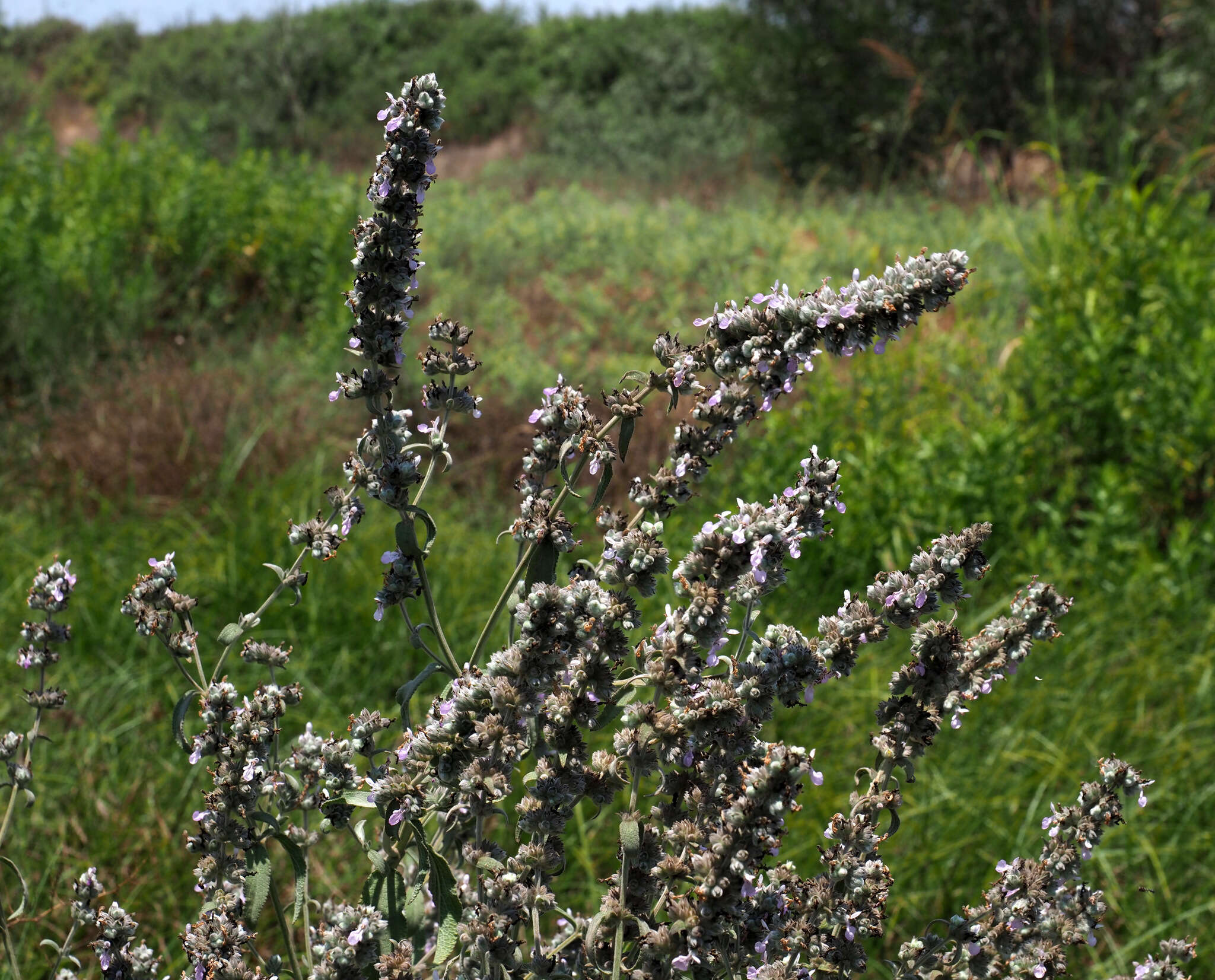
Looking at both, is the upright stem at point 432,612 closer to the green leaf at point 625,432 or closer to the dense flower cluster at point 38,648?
the green leaf at point 625,432

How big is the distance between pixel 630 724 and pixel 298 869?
453mm

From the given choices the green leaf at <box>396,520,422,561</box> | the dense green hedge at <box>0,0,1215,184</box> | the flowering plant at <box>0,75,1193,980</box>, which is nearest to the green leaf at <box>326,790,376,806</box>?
the flowering plant at <box>0,75,1193,980</box>

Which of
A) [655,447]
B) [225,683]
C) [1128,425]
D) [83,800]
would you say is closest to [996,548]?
[1128,425]

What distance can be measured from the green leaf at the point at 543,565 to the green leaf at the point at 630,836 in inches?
11.0

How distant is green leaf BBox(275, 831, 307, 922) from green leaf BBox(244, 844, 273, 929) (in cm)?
3

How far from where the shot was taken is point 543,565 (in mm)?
1183

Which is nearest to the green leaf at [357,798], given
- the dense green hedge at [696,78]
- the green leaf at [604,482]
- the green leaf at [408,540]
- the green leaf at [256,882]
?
the green leaf at [256,882]

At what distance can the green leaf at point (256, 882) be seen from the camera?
3.91 feet

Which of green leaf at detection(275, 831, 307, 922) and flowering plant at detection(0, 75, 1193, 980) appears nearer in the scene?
flowering plant at detection(0, 75, 1193, 980)

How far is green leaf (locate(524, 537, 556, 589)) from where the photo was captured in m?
1.18

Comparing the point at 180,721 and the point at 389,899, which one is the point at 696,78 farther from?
the point at 389,899

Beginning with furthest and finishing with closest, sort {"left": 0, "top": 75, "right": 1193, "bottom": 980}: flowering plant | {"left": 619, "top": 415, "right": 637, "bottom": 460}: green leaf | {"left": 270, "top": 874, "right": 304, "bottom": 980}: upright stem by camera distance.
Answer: {"left": 270, "top": 874, "right": 304, "bottom": 980}: upright stem, {"left": 619, "top": 415, "right": 637, "bottom": 460}: green leaf, {"left": 0, "top": 75, "right": 1193, "bottom": 980}: flowering plant

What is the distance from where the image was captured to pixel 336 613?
3.74 meters

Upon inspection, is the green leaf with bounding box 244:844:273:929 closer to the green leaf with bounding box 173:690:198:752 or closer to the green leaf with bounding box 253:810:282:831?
the green leaf with bounding box 253:810:282:831
